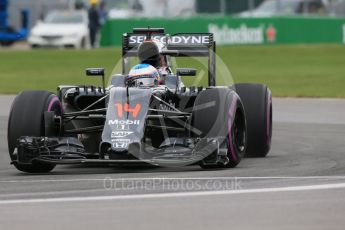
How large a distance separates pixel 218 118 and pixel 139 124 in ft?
2.83

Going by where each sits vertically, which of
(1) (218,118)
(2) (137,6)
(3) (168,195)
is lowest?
(2) (137,6)

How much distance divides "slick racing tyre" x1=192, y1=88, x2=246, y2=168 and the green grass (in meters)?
11.1

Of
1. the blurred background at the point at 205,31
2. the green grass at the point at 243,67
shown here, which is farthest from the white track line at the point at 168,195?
the blurred background at the point at 205,31

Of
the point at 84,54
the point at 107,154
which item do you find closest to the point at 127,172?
the point at 107,154

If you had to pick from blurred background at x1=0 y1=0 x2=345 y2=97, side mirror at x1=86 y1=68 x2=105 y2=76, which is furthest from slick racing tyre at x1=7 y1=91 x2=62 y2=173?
blurred background at x1=0 y1=0 x2=345 y2=97

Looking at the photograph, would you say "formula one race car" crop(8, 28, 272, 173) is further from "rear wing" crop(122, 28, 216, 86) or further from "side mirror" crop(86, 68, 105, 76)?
"rear wing" crop(122, 28, 216, 86)

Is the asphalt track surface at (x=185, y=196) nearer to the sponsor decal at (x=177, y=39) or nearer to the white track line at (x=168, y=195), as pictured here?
the white track line at (x=168, y=195)

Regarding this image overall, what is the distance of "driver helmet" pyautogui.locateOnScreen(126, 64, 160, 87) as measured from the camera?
1280cm

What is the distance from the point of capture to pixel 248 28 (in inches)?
A: 1769

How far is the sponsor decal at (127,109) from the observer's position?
38.6 ft

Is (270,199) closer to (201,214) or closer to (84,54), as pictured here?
(201,214)

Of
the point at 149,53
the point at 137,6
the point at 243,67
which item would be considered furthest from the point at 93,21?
the point at 149,53

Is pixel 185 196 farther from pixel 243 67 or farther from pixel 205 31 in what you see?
pixel 205 31

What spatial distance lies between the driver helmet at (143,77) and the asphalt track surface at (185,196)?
1.07 meters
